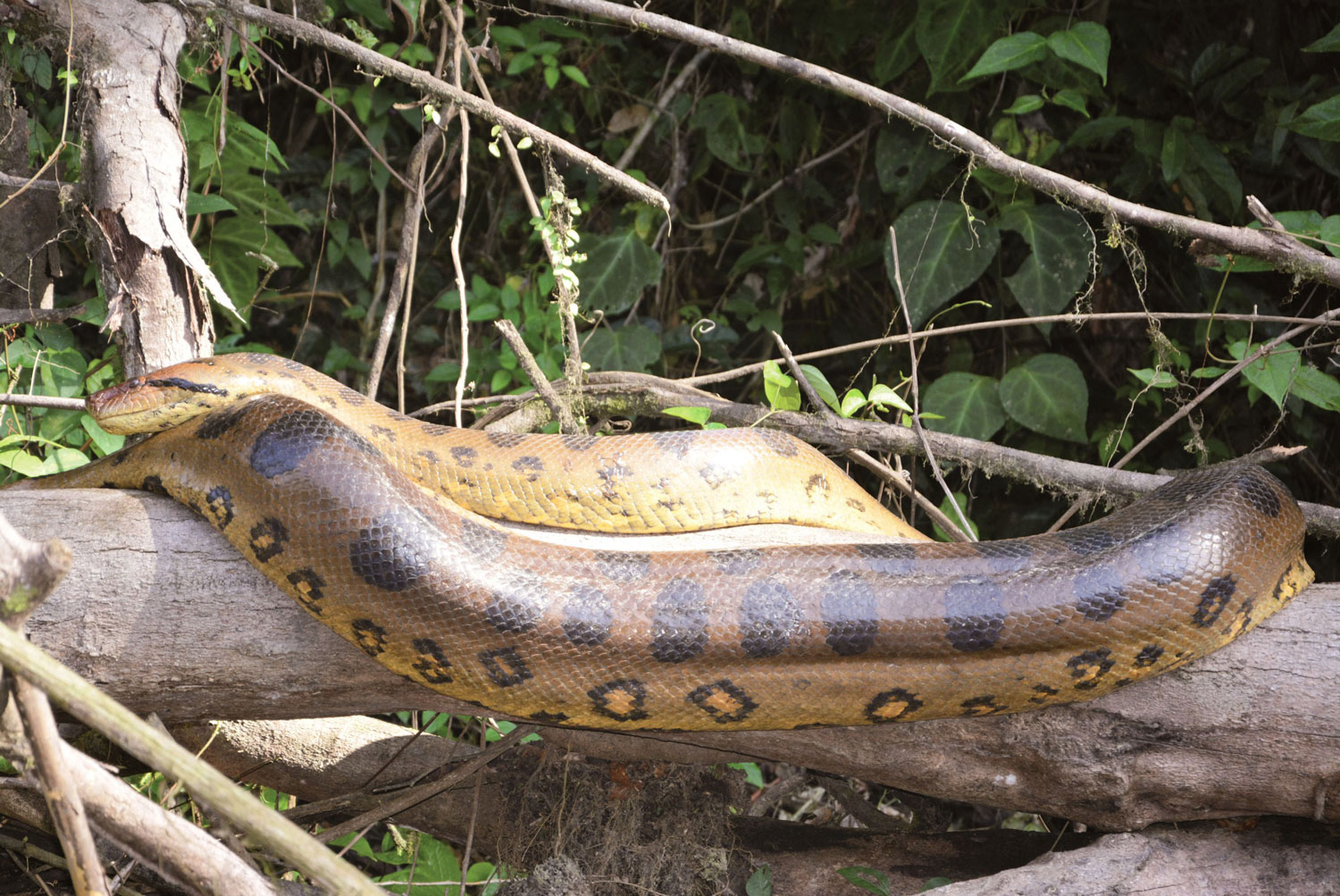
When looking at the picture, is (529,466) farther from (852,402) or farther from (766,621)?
(852,402)

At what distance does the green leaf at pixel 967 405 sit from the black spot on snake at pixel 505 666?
281 centimetres

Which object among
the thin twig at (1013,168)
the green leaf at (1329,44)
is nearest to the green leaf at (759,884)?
the thin twig at (1013,168)

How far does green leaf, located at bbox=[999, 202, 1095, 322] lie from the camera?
4.86m

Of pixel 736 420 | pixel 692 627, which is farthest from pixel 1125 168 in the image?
pixel 692 627

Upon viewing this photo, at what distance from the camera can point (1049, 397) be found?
190 inches

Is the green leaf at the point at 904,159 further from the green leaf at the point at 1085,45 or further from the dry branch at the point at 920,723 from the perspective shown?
the dry branch at the point at 920,723

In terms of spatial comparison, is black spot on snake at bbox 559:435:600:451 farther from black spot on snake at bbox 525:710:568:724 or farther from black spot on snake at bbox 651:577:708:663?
black spot on snake at bbox 525:710:568:724

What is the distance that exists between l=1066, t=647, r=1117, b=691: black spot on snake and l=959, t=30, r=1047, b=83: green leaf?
262 cm

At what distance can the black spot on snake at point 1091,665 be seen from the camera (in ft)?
8.94

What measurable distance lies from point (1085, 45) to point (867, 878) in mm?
3494

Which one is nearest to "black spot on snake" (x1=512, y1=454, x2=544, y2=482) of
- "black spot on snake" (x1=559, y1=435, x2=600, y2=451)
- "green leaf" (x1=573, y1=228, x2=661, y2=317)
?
"black spot on snake" (x1=559, y1=435, x2=600, y2=451)

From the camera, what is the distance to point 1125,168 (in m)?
5.22

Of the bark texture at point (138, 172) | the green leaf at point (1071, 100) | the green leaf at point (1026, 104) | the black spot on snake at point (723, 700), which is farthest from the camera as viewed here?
the green leaf at point (1071, 100)

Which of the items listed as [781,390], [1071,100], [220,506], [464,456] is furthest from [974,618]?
[1071,100]
